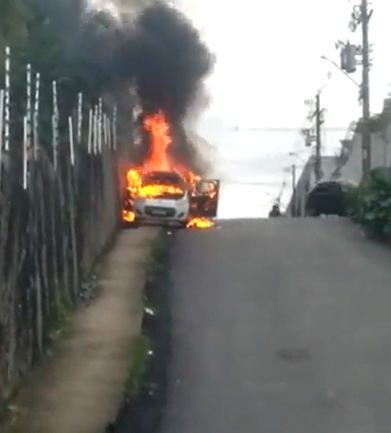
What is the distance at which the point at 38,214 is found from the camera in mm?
13836

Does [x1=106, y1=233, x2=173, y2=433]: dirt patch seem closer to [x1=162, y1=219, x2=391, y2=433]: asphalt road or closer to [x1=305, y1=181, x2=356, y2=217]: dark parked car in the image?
[x1=162, y1=219, x2=391, y2=433]: asphalt road

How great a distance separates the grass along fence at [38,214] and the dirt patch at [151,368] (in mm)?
967

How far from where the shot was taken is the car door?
41.5m

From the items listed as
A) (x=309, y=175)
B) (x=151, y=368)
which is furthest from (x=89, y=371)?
(x=309, y=175)

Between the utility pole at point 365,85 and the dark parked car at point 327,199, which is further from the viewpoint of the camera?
the dark parked car at point 327,199

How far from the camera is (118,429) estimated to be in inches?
438

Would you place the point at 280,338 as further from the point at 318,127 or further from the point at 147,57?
the point at 318,127

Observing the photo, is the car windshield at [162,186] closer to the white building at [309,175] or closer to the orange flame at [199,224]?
the orange flame at [199,224]

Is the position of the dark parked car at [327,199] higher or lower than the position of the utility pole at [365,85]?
lower

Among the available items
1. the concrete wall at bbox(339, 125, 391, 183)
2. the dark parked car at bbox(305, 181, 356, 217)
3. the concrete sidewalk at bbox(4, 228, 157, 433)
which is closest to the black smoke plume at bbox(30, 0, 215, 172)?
the concrete sidewalk at bbox(4, 228, 157, 433)

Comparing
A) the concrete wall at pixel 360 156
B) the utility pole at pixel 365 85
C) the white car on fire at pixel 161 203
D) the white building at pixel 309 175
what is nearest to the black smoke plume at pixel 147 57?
the white car on fire at pixel 161 203

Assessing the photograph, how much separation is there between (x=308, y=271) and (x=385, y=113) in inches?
1315

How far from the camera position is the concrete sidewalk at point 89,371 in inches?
435

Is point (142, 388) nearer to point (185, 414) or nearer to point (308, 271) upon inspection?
point (185, 414)
